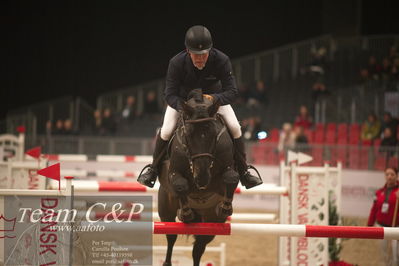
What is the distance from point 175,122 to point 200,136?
20.8 inches

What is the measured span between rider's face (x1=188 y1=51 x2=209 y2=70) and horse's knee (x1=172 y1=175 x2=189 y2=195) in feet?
3.02

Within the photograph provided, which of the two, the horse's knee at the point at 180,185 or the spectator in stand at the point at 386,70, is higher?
the spectator in stand at the point at 386,70

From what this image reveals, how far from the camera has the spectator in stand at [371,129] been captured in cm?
1246

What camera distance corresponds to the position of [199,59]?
14.3ft

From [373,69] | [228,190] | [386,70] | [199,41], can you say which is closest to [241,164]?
[228,190]

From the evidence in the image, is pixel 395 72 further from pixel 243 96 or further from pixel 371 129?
pixel 243 96

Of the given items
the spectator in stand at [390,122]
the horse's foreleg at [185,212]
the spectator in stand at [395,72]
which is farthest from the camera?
the spectator in stand at [395,72]

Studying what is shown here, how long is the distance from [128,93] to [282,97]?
4.59 meters

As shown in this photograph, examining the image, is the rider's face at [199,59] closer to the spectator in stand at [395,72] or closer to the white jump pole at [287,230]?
the white jump pole at [287,230]

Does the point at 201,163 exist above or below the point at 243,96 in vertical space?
below

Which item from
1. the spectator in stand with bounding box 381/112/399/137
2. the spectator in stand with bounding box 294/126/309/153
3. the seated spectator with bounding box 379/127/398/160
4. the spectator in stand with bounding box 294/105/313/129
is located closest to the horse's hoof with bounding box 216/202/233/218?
the seated spectator with bounding box 379/127/398/160

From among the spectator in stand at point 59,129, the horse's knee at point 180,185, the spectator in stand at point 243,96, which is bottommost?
the horse's knee at point 180,185

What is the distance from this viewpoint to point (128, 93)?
55.8 ft

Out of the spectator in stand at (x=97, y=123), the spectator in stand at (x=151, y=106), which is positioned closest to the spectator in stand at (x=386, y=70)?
the spectator in stand at (x=151, y=106)
